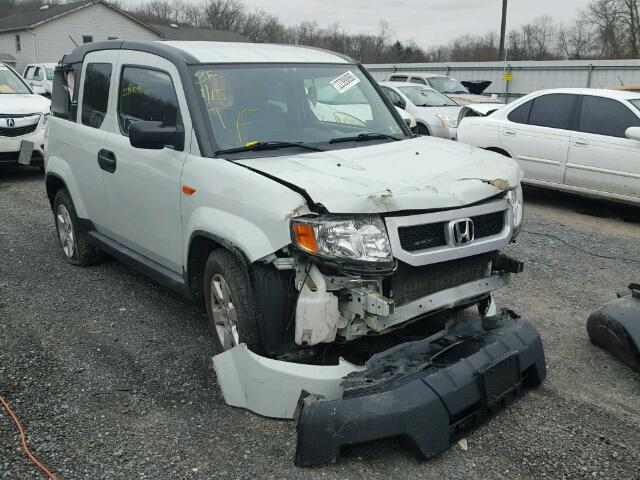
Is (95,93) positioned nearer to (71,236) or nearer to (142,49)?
(142,49)

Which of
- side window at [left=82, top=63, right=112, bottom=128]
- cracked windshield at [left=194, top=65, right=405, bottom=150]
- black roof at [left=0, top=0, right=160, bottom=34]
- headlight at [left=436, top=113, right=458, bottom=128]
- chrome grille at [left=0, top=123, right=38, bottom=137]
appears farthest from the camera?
black roof at [left=0, top=0, right=160, bottom=34]

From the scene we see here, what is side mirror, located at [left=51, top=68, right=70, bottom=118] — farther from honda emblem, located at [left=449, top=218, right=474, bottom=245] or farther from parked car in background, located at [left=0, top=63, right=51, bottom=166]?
parked car in background, located at [left=0, top=63, right=51, bottom=166]

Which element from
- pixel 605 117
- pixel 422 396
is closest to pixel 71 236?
pixel 422 396

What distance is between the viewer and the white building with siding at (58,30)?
1752 inches

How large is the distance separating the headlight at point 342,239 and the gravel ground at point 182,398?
0.97m

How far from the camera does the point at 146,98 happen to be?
4.56m

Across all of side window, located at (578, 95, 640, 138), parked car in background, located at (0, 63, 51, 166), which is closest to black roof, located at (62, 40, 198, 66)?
parked car in background, located at (0, 63, 51, 166)

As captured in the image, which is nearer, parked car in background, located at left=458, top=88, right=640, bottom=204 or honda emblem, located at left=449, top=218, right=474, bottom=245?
honda emblem, located at left=449, top=218, right=474, bottom=245

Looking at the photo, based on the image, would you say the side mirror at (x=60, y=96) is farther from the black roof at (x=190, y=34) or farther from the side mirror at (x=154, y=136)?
the black roof at (x=190, y=34)

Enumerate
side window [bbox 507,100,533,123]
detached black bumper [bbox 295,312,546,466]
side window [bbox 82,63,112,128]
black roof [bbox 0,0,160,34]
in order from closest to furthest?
1. detached black bumper [bbox 295,312,546,466]
2. side window [bbox 82,63,112,128]
3. side window [bbox 507,100,533,123]
4. black roof [bbox 0,0,160,34]

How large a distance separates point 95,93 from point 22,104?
6.13 m

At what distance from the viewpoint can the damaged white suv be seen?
321 centimetres

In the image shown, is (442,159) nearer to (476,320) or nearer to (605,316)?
(476,320)

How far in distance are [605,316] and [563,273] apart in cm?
189
